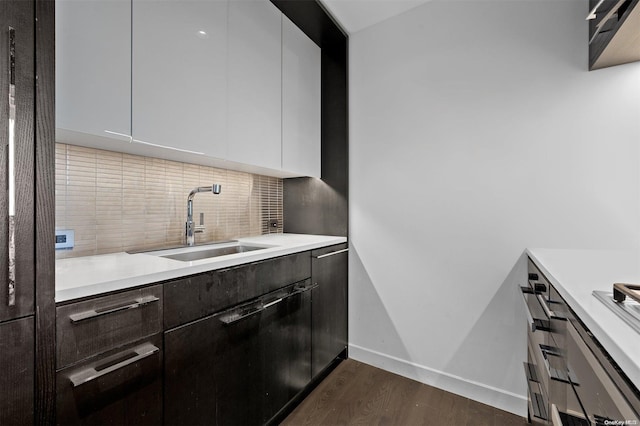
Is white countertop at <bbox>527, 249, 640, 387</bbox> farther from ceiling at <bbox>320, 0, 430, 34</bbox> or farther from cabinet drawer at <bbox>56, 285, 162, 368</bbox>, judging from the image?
ceiling at <bbox>320, 0, 430, 34</bbox>

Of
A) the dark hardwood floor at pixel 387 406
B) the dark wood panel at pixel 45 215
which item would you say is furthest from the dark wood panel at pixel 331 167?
the dark wood panel at pixel 45 215

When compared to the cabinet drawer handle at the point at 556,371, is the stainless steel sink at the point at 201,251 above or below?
above

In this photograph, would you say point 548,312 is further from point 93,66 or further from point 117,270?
point 93,66

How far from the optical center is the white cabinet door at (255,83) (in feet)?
5.28

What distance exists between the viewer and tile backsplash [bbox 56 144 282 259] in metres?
1.32

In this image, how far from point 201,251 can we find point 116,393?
86 centimetres

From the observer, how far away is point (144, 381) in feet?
3.20

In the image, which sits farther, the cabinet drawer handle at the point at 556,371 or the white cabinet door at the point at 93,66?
the white cabinet door at the point at 93,66

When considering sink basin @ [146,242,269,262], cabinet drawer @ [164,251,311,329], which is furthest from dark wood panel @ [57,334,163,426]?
sink basin @ [146,242,269,262]

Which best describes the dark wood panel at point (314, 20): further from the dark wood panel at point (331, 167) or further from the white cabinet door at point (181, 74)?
the white cabinet door at point (181, 74)

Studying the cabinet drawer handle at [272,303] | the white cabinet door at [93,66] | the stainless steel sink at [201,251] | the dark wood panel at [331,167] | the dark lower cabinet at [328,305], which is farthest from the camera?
the dark wood panel at [331,167]

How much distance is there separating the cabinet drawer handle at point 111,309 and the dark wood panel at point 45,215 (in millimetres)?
51

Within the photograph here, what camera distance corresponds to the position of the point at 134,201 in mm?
1543

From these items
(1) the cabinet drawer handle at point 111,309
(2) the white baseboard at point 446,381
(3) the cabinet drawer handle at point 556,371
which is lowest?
(2) the white baseboard at point 446,381
